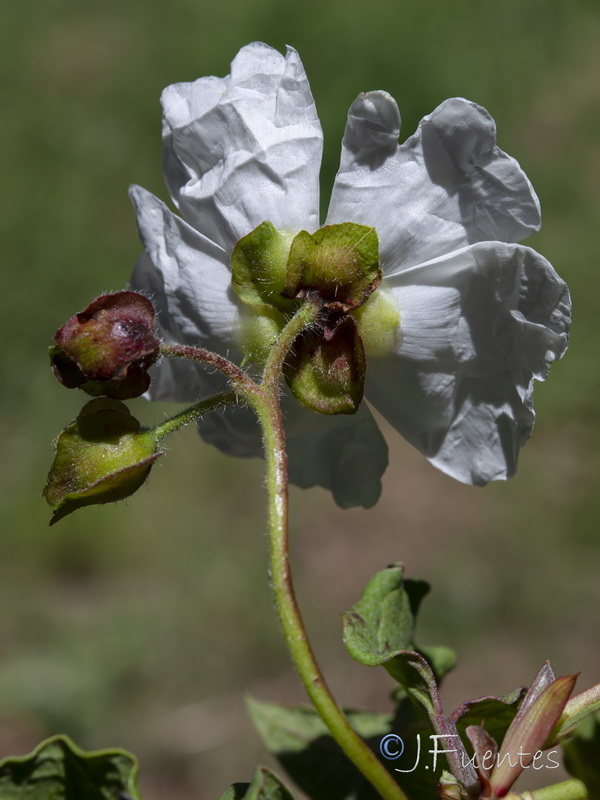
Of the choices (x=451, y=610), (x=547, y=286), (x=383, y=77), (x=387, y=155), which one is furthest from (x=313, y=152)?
(x=383, y=77)

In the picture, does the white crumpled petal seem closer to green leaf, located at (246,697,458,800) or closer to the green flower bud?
the green flower bud

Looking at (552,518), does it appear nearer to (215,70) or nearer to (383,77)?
(383,77)

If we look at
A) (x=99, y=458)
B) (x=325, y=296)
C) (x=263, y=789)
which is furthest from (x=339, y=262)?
(x=263, y=789)

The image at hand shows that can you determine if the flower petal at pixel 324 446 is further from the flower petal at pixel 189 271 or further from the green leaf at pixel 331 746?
the green leaf at pixel 331 746

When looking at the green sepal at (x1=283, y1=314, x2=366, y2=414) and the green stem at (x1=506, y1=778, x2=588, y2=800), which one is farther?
the green sepal at (x1=283, y1=314, x2=366, y2=414)

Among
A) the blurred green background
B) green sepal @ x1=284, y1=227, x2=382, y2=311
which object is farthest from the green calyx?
the blurred green background

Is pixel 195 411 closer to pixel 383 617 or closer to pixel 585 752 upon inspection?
pixel 383 617
